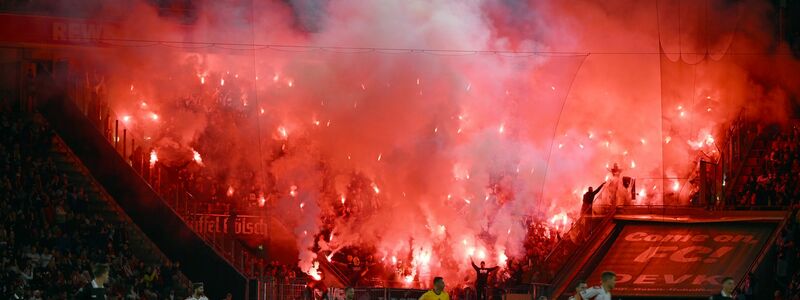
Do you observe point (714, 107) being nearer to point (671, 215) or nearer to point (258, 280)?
point (671, 215)

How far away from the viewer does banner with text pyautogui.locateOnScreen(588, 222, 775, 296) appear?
24469mm

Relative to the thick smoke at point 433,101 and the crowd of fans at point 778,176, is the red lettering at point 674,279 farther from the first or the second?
the thick smoke at point 433,101

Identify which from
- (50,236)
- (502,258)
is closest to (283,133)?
(502,258)

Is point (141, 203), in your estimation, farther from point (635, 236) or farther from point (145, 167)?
point (635, 236)

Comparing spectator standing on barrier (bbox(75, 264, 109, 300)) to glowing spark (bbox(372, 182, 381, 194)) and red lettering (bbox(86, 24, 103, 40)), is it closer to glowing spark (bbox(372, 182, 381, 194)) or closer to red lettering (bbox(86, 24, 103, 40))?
glowing spark (bbox(372, 182, 381, 194))

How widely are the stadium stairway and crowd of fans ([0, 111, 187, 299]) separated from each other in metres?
0.61

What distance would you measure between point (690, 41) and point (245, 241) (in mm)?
10394

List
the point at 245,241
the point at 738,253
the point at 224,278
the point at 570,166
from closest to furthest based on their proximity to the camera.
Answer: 1. the point at 738,253
2. the point at 224,278
3. the point at 245,241
4. the point at 570,166

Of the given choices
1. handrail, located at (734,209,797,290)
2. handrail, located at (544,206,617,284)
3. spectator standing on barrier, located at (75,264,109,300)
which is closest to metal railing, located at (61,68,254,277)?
handrail, located at (544,206,617,284)

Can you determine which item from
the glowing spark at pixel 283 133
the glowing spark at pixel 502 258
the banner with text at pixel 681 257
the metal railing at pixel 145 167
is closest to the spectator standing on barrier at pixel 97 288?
the banner with text at pixel 681 257

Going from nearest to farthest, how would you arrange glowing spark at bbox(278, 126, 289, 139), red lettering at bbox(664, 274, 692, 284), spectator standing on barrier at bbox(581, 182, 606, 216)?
red lettering at bbox(664, 274, 692, 284) < spectator standing on barrier at bbox(581, 182, 606, 216) < glowing spark at bbox(278, 126, 289, 139)

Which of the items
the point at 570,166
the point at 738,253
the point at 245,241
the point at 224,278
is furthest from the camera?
the point at 570,166

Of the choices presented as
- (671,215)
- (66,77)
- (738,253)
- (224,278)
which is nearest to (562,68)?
(671,215)

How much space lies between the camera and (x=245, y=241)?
94.3 feet
